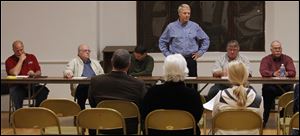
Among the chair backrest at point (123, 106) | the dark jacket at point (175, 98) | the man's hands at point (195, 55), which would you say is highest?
the man's hands at point (195, 55)

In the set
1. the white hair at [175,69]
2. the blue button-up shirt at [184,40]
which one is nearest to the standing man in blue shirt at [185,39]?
the blue button-up shirt at [184,40]

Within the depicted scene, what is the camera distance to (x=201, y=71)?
8617 mm

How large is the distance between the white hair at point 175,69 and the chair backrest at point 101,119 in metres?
0.50

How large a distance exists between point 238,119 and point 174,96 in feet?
1.69

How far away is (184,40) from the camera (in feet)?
22.5

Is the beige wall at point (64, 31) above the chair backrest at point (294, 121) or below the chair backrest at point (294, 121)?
above

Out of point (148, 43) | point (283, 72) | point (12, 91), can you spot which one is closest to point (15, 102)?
point (12, 91)

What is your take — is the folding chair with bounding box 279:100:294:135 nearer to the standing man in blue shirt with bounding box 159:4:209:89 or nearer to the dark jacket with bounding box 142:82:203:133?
the dark jacket with bounding box 142:82:203:133

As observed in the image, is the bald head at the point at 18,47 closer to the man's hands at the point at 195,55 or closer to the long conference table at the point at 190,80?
the long conference table at the point at 190,80

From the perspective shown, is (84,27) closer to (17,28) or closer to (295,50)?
(17,28)

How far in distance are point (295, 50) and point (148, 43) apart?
2625mm

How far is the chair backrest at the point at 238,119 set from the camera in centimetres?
358

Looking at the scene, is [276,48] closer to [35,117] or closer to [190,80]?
[190,80]

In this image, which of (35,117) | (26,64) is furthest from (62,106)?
(26,64)
